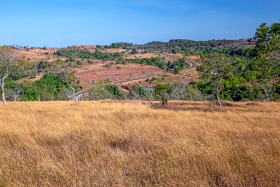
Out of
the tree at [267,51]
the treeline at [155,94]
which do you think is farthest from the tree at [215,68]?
the treeline at [155,94]

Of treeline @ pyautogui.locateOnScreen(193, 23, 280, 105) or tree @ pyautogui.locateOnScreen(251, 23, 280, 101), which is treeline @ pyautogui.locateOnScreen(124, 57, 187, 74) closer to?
treeline @ pyautogui.locateOnScreen(193, 23, 280, 105)

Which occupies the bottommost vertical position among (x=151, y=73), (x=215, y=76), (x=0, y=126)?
(x=151, y=73)

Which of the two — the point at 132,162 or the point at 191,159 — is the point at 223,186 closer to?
the point at 191,159

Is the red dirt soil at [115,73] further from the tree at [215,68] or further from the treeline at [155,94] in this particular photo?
the tree at [215,68]

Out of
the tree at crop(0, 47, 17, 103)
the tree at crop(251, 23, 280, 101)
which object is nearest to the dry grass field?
the tree at crop(251, 23, 280, 101)

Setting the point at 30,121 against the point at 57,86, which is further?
the point at 57,86

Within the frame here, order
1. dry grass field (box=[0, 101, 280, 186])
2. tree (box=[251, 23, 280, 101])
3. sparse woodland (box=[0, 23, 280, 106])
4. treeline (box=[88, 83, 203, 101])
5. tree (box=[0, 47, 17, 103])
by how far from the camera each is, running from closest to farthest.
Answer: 1. dry grass field (box=[0, 101, 280, 186])
2. tree (box=[251, 23, 280, 101])
3. sparse woodland (box=[0, 23, 280, 106])
4. tree (box=[0, 47, 17, 103])
5. treeline (box=[88, 83, 203, 101])

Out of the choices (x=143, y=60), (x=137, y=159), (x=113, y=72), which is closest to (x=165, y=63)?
(x=143, y=60)

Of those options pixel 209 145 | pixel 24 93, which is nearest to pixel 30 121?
pixel 209 145

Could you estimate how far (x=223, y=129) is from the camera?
7301mm

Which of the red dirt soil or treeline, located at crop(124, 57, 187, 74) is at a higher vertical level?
treeline, located at crop(124, 57, 187, 74)

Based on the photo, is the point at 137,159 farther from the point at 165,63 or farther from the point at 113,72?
the point at 165,63

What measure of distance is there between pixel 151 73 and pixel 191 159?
4829 inches

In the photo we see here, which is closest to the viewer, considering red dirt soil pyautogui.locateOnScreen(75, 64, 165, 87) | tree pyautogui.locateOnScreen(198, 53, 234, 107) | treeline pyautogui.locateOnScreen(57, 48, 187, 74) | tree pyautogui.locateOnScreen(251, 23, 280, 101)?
tree pyautogui.locateOnScreen(251, 23, 280, 101)
